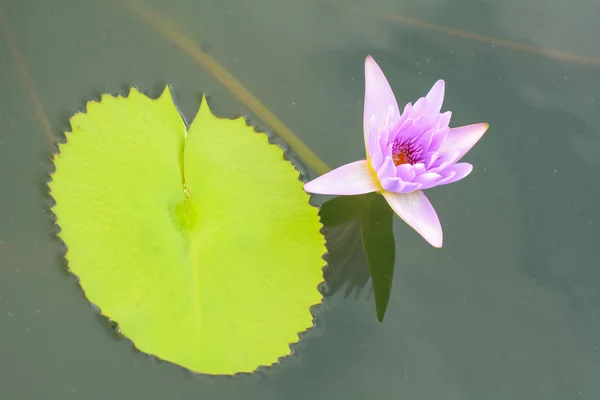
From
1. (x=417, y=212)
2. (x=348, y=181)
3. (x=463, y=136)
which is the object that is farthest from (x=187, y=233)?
(x=463, y=136)

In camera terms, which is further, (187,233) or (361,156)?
(361,156)

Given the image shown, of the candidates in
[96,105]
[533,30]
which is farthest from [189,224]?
[533,30]

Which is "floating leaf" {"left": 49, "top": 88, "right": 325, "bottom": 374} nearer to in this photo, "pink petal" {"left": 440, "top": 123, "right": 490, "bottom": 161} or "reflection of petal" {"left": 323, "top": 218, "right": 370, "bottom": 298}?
"reflection of petal" {"left": 323, "top": 218, "right": 370, "bottom": 298}

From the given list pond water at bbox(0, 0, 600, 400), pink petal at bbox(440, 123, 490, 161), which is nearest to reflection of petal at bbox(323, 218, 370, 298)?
pond water at bbox(0, 0, 600, 400)

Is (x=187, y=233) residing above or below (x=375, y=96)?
below

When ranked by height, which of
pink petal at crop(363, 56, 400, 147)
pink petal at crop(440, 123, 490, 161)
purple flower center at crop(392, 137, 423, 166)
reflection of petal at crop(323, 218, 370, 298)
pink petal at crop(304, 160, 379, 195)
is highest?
pink petal at crop(363, 56, 400, 147)

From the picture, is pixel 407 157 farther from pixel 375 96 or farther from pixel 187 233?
pixel 187 233

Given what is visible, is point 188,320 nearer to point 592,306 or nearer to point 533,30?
point 592,306
